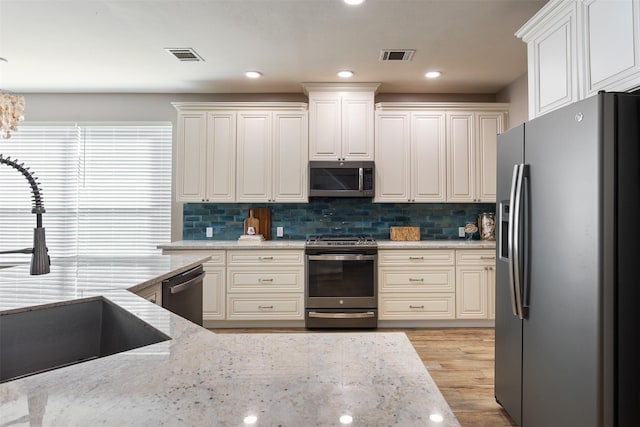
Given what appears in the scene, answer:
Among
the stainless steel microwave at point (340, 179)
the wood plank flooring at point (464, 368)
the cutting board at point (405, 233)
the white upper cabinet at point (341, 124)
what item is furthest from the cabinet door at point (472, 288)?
the white upper cabinet at point (341, 124)

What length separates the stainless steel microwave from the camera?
3766 mm

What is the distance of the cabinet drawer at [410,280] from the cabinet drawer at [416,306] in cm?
7

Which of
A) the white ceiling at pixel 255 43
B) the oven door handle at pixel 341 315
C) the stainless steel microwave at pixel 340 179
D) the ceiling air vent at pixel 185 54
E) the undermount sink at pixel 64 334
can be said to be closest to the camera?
the undermount sink at pixel 64 334

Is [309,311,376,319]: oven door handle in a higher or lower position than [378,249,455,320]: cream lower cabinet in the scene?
lower

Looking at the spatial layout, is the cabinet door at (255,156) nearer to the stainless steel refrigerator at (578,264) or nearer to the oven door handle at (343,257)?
the oven door handle at (343,257)

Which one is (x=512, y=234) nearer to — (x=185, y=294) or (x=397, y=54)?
(x=185, y=294)

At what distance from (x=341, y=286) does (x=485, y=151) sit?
2.12m

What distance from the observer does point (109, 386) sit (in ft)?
2.21

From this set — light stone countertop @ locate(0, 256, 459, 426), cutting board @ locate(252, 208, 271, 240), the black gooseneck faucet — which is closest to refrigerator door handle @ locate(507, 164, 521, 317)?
light stone countertop @ locate(0, 256, 459, 426)

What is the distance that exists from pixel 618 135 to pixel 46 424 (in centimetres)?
182

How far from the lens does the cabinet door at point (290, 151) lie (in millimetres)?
3844

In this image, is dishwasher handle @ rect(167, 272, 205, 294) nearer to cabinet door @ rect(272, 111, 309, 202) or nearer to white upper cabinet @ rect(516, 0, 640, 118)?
cabinet door @ rect(272, 111, 309, 202)

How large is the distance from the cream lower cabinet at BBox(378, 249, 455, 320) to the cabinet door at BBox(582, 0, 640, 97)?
209 cm

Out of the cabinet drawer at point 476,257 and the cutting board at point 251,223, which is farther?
the cutting board at point 251,223
